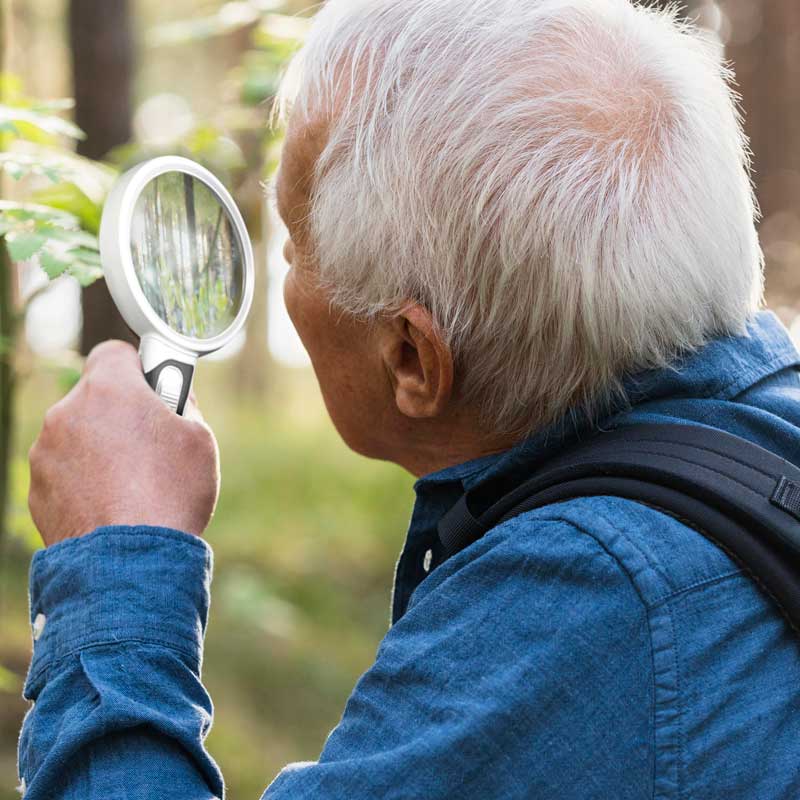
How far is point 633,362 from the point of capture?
4.75 ft

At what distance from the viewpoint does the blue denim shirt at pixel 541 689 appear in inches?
46.3

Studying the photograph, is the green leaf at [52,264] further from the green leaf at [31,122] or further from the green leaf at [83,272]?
the green leaf at [31,122]

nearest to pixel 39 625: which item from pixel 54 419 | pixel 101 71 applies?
pixel 54 419

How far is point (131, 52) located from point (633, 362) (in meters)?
2.58

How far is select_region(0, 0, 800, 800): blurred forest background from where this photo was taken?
2.11 m

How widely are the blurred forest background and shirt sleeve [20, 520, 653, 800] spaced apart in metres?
0.52

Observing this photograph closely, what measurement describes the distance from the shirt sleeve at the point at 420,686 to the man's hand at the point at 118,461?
0.06m

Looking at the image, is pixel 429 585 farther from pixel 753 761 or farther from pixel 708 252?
pixel 708 252

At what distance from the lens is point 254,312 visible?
1357cm

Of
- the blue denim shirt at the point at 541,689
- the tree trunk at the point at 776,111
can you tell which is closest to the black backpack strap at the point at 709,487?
the blue denim shirt at the point at 541,689

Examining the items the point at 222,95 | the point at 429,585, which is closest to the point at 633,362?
the point at 429,585

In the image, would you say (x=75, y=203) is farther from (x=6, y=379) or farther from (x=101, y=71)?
(x=101, y=71)

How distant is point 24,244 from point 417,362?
2.03ft

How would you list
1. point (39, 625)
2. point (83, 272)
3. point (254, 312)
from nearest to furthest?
point (39, 625), point (83, 272), point (254, 312)
